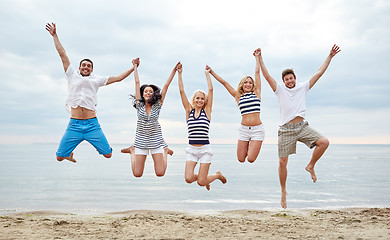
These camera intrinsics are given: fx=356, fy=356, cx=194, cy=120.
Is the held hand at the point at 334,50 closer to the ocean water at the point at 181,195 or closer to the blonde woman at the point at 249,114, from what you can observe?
the blonde woman at the point at 249,114

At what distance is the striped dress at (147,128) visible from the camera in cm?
839

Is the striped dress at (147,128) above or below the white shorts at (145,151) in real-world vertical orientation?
above

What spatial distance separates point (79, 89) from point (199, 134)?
2.92 m

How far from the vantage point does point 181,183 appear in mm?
24188

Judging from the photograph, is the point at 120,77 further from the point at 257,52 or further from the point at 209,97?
the point at 257,52

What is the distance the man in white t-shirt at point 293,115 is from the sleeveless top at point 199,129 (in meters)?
1.69

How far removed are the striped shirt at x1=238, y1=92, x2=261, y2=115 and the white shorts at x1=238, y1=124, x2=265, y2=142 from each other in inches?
15.1

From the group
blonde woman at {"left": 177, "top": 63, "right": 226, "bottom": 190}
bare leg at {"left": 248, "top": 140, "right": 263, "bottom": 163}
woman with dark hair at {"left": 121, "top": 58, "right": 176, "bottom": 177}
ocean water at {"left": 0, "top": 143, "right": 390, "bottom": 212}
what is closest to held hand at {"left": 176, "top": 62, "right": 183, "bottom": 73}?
blonde woman at {"left": 177, "top": 63, "right": 226, "bottom": 190}

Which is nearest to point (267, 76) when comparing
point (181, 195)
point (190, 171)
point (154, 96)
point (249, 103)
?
point (249, 103)

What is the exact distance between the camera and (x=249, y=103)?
27.3ft

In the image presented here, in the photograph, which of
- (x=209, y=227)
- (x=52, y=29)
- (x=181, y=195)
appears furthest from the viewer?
(x=181, y=195)

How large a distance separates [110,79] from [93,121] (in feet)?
3.46

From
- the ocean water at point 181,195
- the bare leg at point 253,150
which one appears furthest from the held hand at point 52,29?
the ocean water at point 181,195

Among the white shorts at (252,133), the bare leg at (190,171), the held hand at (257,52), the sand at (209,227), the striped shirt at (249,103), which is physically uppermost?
the held hand at (257,52)
